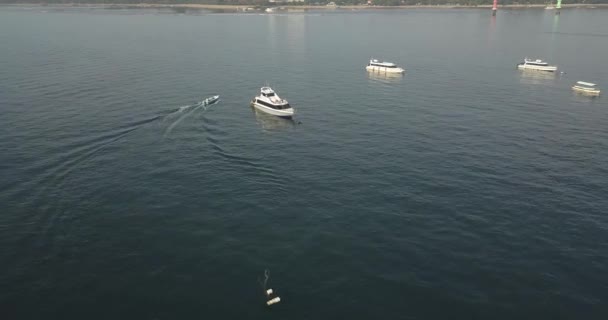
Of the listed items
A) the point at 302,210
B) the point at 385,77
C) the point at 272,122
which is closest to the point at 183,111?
the point at 272,122

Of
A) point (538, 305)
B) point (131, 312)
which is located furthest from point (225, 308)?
point (538, 305)

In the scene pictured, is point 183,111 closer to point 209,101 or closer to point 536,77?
point 209,101

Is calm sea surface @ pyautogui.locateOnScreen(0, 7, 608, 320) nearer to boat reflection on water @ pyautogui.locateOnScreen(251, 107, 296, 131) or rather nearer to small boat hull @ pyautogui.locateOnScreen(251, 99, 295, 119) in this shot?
boat reflection on water @ pyautogui.locateOnScreen(251, 107, 296, 131)

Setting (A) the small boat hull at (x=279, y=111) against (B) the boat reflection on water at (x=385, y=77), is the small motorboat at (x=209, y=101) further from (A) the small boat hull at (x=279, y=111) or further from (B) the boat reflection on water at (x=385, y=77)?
(B) the boat reflection on water at (x=385, y=77)

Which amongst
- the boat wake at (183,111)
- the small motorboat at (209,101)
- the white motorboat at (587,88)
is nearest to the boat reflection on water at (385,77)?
the white motorboat at (587,88)

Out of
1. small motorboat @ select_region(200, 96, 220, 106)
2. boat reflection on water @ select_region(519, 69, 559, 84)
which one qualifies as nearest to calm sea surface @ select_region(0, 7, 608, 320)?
small motorboat @ select_region(200, 96, 220, 106)
